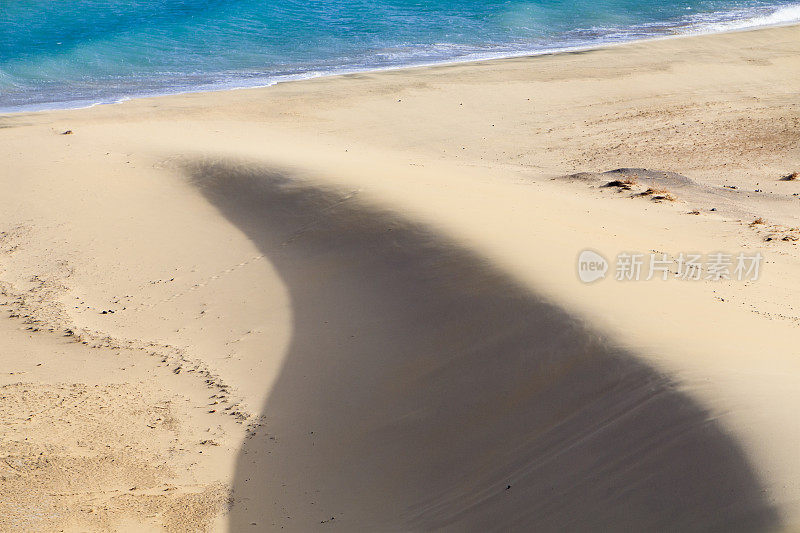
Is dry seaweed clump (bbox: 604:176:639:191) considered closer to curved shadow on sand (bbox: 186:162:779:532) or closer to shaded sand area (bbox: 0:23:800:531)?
shaded sand area (bbox: 0:23:800:531)

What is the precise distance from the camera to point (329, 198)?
293 inches

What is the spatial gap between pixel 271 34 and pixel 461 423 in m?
17.1

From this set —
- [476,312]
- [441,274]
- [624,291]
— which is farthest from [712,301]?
[441,274]

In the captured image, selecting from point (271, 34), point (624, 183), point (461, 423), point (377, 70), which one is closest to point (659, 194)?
point (624, 183)

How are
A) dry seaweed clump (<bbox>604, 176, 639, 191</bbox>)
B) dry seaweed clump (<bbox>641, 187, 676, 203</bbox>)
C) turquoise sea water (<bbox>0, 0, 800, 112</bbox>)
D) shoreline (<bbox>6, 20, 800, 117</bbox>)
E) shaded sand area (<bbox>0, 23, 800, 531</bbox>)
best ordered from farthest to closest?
1. turquoise sea water (<bbox>0, 0, 800, 112</bbox>)
2. shoreline (<bbox>6, 20, 800, 117</bbox>)
3. dry seaweed clump (<bbox>604, 176, 639, 191</bbox>)
4. dry seaweed clump (<bbox>641, 187, 676, 203</bbox>)
5. shaded sand area (<bbox>0, 23, 800, 531</bbox>)

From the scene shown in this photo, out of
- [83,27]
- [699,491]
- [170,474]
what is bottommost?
[170,474]

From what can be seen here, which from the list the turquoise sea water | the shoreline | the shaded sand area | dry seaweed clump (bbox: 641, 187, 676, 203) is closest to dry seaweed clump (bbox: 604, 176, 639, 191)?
the shaded sand area

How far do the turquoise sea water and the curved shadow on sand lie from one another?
33.6 ft

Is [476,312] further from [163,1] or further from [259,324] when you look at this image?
[163,1]

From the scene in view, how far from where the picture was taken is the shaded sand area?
153 inches

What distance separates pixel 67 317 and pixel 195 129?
17.0ft

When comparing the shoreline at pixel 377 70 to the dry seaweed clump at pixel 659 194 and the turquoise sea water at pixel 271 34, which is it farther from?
the dry seaweed clump at pixel 659 194

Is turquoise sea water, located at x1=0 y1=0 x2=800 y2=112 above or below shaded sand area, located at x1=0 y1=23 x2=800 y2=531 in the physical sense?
above

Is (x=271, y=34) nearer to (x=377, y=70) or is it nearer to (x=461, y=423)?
(x=377, y=70)
